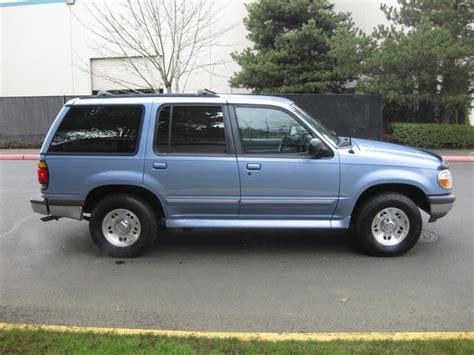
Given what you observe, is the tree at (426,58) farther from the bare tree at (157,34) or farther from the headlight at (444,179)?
the headlight at (444,179)

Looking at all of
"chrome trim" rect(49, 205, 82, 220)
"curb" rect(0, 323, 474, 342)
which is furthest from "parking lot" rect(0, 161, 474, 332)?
"chrome trim" rect(49, 205, 82, 220)

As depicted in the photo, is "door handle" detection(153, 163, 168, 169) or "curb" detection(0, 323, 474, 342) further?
"door handle" detection(153, 163, 168, 169)

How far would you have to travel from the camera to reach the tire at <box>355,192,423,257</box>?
18.9 feet

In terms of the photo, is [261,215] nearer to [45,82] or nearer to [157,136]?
[157,136]

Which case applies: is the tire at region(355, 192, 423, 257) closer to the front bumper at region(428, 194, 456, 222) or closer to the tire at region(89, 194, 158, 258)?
the front bumper at region(428, 194, 456, 222)

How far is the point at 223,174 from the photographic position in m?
5.73

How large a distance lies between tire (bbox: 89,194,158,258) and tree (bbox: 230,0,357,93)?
51.9 ft

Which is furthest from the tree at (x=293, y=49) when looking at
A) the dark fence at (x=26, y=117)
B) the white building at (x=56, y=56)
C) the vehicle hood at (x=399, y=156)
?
the vehicle hood at (x=399, y=156)

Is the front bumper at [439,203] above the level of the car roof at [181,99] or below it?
below

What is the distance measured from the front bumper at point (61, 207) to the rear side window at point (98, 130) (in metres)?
0.59

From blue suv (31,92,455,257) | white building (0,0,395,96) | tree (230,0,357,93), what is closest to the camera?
blue suv (31,92,455,257)

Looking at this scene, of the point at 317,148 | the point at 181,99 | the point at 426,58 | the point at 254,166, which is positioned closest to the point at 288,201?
the point at 254,166

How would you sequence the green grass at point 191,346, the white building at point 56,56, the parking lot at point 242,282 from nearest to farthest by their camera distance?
the green grass at point 191,346, the parking lot at point 242,282, the white building at point 56,56

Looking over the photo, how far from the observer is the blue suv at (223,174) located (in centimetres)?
571
